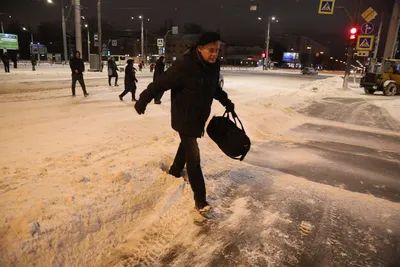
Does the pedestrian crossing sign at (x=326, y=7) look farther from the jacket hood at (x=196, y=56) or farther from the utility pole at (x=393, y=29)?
the jacket hood at (x=196, y=56)

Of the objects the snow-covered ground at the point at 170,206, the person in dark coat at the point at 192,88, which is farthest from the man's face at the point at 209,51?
the snow-covered ground at the point at 170,206

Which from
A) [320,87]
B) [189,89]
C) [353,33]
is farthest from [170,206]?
[353,33]

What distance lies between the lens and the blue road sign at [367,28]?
624 inches

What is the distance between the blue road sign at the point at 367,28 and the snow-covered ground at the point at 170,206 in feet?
41.9

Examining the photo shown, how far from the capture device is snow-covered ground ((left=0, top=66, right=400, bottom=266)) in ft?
8.16

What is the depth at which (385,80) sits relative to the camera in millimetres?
16172

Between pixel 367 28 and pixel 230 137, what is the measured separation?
16.4 meters

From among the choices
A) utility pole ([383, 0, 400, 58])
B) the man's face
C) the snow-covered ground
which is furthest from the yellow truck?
the man's face

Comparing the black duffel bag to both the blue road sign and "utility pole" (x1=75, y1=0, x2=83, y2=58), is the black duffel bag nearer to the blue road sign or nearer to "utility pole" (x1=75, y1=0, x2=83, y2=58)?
the blue road sign

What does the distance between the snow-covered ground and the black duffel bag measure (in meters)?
0.65

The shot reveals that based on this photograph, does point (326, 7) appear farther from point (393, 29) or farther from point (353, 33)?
point (393, 29)

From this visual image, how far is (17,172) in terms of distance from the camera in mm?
3584

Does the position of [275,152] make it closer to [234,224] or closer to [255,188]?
[255,188]

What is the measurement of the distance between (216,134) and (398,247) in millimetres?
2054
